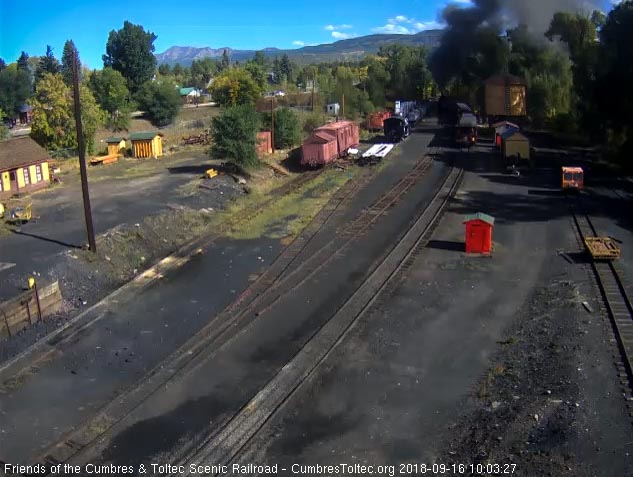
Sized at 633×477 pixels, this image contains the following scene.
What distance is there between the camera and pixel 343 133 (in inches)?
1677

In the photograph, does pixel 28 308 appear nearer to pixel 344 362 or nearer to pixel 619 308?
pixel 344 362

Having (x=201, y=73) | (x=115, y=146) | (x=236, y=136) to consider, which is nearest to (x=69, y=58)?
(x=236, y=136)

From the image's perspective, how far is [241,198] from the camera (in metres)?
30.2

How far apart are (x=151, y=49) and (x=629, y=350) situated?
94126 mm

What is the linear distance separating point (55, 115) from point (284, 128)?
1594cm

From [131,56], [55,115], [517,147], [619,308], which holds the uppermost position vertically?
[131,56]

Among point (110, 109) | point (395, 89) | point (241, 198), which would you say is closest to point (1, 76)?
point (110, 109)

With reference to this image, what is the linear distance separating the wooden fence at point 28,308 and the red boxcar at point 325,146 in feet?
75.0

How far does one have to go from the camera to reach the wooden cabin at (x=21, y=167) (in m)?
29.5

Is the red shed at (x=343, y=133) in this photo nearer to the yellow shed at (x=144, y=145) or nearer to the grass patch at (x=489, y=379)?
the yellow shed at (x=144, y=145)

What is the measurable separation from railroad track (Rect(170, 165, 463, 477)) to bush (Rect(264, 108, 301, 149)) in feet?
80.5

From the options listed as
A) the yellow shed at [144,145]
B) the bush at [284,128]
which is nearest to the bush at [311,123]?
the bush at [284,128]

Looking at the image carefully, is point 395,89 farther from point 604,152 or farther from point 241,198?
point 241,198

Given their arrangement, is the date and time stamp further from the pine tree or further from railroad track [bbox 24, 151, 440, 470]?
the pine tree
